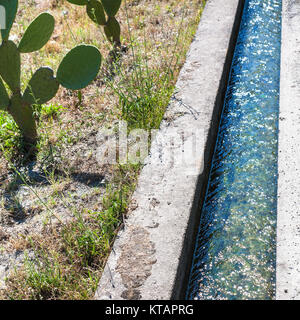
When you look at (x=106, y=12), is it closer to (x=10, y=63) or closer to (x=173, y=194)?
(x=10, y=63)

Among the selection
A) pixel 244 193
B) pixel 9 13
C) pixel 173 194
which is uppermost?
pixel 9 13

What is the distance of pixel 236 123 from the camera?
299 centimetres

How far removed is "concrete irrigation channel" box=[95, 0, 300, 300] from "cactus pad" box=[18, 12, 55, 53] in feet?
2.88

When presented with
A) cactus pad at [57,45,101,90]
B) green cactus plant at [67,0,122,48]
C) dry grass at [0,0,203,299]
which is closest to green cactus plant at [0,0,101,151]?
cactus pad at [57,45,101,90]

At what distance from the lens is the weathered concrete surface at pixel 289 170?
6.71 ft

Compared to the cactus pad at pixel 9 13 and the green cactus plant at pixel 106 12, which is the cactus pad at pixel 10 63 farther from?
the green cactus plant at pixel 106 12

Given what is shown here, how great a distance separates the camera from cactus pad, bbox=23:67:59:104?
2732mm

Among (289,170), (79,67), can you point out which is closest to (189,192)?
(289,170)

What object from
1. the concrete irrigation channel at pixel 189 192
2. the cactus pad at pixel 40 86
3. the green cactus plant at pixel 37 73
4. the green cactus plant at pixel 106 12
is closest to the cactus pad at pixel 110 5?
the green cactus plant at pixel 106 12

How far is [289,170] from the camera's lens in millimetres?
2551

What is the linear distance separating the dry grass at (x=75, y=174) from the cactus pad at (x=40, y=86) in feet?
0.94

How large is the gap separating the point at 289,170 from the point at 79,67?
4.55 feet
